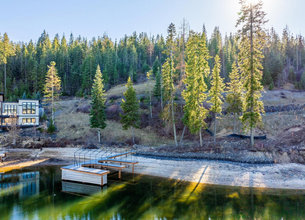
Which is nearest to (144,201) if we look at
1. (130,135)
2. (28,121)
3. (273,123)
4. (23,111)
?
(130,135)

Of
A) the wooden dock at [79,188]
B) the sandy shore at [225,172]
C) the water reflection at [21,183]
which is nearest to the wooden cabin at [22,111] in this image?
the sandy shore at [225,172]

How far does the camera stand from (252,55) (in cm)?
2445

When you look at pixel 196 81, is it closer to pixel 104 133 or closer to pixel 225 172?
pixel 225 172

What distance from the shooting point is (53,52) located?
7331 cm

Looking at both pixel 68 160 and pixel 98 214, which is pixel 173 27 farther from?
pixel 98 214

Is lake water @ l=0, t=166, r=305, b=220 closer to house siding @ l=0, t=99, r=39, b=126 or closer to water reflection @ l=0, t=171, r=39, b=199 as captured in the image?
water reflection @ l=0, t=171, r=39, b=199

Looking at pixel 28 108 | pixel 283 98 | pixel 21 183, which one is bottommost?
pixel 21 183

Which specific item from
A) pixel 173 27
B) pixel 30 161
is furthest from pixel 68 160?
pixel 173 27

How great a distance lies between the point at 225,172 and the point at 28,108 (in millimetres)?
39923

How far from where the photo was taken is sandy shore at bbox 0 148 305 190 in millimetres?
16547

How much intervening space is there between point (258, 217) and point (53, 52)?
7950 cm

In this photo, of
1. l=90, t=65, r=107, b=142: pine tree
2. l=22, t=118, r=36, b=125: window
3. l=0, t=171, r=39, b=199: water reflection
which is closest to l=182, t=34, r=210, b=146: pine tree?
l=90, t=65, r=107, b=142: pine tree

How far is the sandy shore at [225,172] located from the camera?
54.3ft

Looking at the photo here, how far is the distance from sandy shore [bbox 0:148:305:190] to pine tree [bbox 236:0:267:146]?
238 inches
